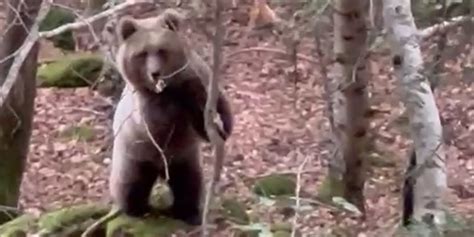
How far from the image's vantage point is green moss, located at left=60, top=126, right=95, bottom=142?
10.2 metres

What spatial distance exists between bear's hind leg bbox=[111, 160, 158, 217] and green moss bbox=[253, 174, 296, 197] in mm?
1608

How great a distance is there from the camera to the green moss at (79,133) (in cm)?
1025

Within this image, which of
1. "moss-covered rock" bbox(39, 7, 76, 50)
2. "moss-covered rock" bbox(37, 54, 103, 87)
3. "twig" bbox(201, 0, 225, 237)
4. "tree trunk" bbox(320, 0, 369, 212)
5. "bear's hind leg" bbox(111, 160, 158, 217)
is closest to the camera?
"twig" bbox(201, 0, 225, 237)

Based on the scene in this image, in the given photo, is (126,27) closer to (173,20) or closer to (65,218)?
(173,20)

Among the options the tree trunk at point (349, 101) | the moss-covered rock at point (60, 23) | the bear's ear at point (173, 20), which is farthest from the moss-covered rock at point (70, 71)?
the bear's ear at point (173, 20)

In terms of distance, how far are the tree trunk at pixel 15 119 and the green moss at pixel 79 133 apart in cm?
256

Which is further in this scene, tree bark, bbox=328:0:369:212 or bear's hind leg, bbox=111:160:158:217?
tree bark, bbox=328:0:369:212

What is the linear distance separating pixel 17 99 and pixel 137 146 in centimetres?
228

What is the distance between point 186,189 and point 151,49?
915 mm

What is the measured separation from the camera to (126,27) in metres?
5.06

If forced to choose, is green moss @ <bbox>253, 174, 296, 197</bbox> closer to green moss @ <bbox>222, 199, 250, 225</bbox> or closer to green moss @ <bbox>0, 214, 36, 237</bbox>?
green moss @ <bbox>222, 199, 250, 225</bbox>

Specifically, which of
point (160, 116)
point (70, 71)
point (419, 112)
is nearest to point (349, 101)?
point (160, 116)

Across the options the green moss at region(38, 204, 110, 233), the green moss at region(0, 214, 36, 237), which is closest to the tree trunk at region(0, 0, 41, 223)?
the green moss at region(0, 214, 36, 237)

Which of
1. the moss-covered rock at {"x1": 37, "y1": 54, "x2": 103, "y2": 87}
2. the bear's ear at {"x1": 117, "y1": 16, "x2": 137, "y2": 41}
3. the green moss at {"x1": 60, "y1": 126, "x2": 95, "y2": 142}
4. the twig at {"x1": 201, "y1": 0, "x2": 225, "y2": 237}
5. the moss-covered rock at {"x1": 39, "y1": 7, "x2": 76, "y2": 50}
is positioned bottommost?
the twig at {"x1": 201, "y1": 0, "x2": 225, "y2": 237}
